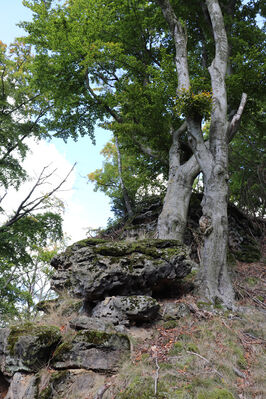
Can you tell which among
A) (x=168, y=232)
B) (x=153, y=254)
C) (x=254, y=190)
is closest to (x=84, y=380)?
(x=153, y=254)

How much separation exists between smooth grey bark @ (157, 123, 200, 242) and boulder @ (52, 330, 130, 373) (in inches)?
157

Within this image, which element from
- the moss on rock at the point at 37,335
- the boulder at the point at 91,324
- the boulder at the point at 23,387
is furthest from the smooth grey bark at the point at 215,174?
the boulder at the point at 23,387

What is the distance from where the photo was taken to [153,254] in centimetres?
561

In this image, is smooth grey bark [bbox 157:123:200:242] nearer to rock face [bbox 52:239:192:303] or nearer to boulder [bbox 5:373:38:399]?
rock face [bbox 52:239:192:303]

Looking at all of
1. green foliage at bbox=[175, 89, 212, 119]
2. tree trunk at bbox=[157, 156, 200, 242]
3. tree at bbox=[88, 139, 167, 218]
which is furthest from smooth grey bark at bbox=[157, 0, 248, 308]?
tree at bbox=[88, 139, 167, 218]

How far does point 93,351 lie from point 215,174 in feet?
15.6

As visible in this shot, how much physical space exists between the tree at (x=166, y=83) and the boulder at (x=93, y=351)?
7.94 feet

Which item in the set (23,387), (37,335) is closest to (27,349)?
(37,335)

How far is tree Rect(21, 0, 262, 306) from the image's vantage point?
6598mm

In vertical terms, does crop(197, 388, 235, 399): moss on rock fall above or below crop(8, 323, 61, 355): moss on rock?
below

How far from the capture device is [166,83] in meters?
9.24

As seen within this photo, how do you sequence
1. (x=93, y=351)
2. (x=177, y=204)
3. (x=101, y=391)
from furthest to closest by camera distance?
(x=177, y=204) < (x=93, y=351) < (x=101, y=391)

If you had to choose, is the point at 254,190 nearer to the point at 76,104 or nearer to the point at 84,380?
the point at 76,104

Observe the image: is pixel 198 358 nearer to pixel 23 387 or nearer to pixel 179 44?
pixel 23 387
